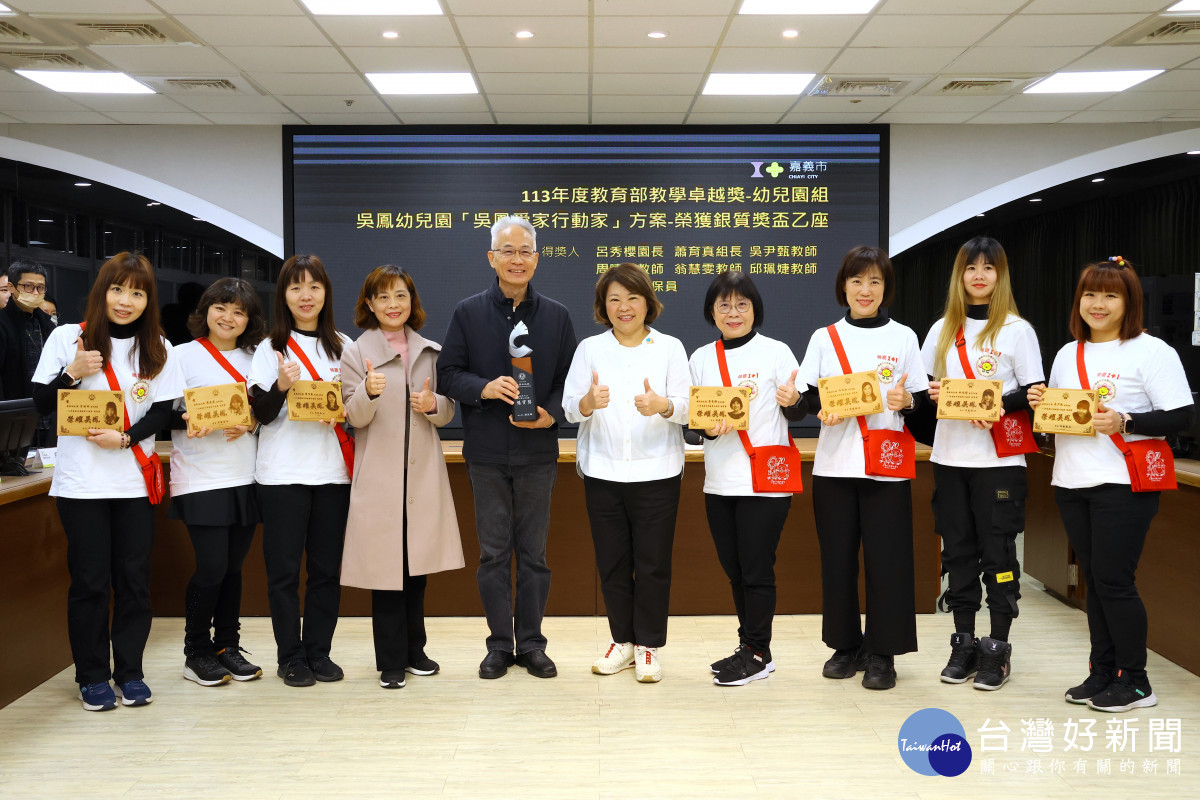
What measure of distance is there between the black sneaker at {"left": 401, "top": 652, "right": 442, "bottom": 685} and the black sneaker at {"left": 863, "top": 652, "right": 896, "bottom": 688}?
1.64 meters

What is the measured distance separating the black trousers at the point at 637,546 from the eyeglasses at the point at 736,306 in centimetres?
64

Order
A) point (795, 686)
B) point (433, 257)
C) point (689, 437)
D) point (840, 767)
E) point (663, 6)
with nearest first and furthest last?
point (840, 767), point (795, 686), point (663, 6), point (689, 437), point (433, 257)

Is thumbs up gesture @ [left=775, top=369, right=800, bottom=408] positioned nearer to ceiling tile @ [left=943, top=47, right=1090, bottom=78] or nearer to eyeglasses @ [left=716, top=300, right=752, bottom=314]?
eyeglasses @ [left=716, top=300, right=752, bottom=314]

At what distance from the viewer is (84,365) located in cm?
295

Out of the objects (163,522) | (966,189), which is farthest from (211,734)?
(966,189)

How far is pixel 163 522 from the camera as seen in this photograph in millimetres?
4348

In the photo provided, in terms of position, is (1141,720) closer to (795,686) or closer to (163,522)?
(795,686)

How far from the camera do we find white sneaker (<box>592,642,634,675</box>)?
3.48m

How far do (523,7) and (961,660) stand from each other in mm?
3414

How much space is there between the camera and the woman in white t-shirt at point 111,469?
2.98 m

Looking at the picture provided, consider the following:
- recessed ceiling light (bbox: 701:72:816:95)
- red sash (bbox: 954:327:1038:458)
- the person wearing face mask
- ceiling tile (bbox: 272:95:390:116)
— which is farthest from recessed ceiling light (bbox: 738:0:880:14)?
the person wearing face mask

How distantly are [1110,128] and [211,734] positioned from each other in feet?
22.2

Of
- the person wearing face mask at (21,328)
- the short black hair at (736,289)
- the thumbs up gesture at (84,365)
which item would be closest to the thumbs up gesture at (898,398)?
the short black hair at (736,289)

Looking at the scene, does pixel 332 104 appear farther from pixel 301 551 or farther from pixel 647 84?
pixel 301 551
